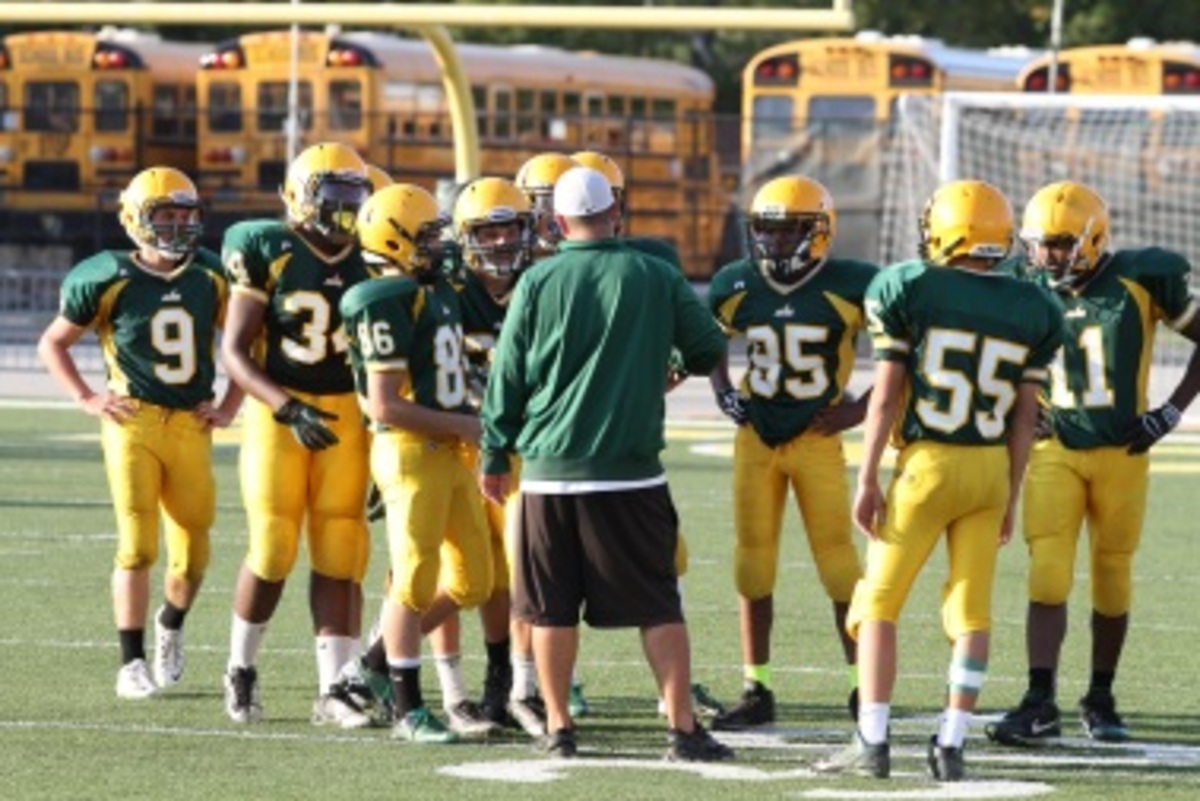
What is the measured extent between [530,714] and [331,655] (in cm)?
67

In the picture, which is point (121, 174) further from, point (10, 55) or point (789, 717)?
point (789, 717)

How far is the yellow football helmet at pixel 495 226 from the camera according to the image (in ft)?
33.7

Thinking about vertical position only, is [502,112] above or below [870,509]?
below

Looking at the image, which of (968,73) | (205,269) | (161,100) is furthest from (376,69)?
(205,269)

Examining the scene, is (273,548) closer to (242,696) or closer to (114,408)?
(242,696)

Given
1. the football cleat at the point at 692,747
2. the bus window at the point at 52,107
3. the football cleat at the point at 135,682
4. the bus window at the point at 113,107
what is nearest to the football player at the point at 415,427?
the football cleat at the point at 692,747

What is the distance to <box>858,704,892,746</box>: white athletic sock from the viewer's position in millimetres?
9211

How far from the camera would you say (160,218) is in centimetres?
1102

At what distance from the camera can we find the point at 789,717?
34.9 ft

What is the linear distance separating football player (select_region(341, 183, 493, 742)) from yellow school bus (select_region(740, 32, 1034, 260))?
23825 mm

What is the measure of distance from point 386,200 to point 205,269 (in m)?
1.25

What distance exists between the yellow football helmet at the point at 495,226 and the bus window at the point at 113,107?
82.9ft

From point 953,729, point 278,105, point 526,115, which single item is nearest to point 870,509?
point 953,729

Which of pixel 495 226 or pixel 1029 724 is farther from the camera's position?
pixel 495 226
